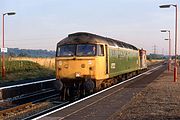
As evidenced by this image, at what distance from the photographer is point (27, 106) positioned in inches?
674

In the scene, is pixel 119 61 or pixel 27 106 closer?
pixel 27 106

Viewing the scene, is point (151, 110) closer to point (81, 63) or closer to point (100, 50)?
point (81, 63)

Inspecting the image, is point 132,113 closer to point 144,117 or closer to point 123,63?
point 144,117

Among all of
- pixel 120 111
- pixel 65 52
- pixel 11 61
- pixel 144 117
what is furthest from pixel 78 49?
pixel 11 61

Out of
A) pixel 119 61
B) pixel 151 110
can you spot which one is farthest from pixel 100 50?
pixel 151 110

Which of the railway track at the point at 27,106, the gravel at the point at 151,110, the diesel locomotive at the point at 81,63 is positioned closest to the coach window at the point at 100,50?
the diesel locomotive at the point at 81,63

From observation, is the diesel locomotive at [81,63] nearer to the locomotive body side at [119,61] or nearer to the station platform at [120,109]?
the station platform at [120,109]

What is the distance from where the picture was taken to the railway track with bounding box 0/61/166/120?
14.7 m

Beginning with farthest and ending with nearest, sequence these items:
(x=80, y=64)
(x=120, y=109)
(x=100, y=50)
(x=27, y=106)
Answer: (x=100, y=50) < (x=80, y=64) < (x=27, y=106) < (x=120, y=109)

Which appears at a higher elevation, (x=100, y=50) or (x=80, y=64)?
(x=100, y=50)

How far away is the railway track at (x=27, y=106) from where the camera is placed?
14731mm

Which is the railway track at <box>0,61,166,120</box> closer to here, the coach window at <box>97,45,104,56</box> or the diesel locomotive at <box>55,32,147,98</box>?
the diesel locomotive at <box>55,32,147,98</box>

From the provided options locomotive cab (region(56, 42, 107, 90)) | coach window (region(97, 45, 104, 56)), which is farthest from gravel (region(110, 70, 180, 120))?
coach window (region(97, 45, 104, 56))

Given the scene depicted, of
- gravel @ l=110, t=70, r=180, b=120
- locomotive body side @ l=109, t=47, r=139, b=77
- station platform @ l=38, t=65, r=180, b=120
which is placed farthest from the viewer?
locomotive body side @ l=109, t=47, r=139, b=77
